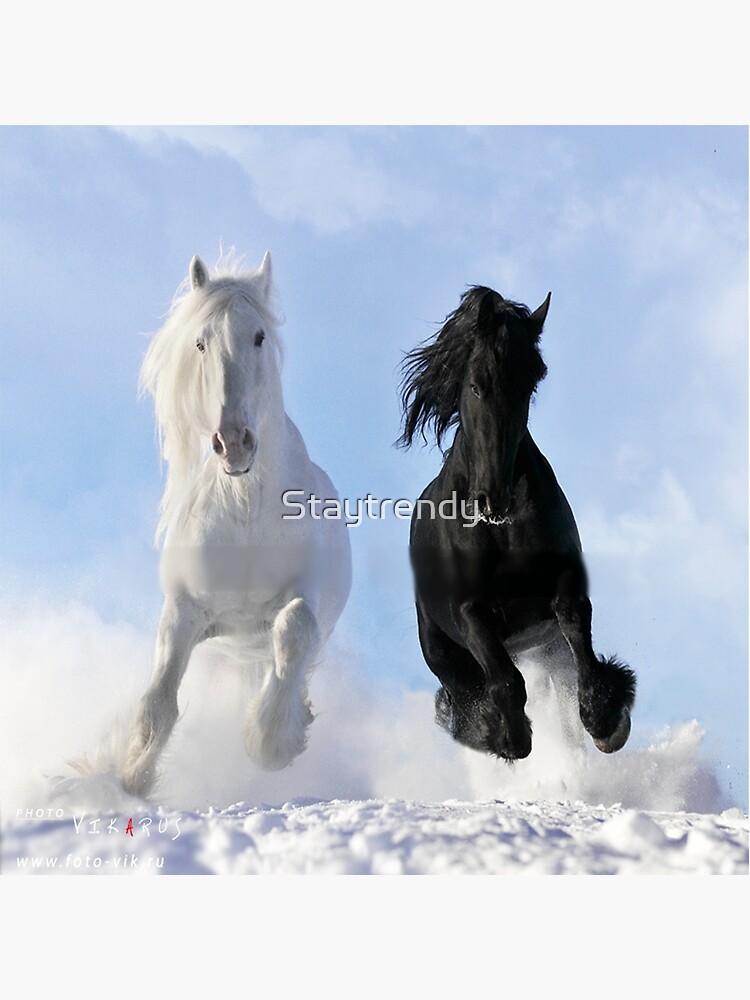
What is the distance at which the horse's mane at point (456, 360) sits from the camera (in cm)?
428

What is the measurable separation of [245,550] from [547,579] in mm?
1301

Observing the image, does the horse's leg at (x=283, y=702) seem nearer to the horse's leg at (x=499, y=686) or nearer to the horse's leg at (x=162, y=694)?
the horse's leg at (x=162, y=694)

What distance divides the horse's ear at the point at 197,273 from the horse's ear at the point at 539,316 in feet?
4.74

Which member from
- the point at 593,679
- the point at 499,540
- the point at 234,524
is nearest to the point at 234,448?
the point at 234,524

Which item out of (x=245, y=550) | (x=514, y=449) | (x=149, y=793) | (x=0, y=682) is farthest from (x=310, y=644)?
(x=0, y=682)

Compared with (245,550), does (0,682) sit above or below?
below

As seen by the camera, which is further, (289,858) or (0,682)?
(0,682)

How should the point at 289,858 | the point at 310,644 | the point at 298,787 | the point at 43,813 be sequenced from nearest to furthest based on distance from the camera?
the point at 289,858, the point at 43,813, the point at 310,644, the point at 298,787

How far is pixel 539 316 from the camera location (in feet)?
14.8

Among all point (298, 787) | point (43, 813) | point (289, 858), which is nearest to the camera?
point (289, 858)

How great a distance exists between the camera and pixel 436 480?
481 centimetres

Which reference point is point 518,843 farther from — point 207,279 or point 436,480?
point 207,279

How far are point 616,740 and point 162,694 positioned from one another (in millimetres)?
1900

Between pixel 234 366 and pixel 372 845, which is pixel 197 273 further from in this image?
pixel 372 845
